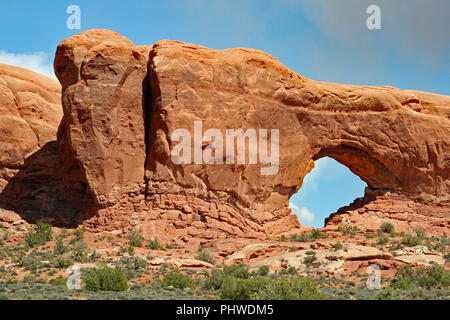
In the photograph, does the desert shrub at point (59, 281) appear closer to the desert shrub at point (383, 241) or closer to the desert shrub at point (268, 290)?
the desert shrub at point (268, 290)

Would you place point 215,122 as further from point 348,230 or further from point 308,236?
point 348,230

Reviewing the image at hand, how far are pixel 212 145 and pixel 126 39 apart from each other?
6.22 m

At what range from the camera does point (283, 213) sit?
100.0 ft

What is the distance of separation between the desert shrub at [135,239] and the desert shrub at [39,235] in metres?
3.34

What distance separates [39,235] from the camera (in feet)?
86.8

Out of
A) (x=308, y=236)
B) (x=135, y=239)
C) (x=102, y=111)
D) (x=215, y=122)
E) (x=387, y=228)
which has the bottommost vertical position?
(x=308, y=236)

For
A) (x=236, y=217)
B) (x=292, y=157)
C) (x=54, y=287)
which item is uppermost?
(x=292, y=157)

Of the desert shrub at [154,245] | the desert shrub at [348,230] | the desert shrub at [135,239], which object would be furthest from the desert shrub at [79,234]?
the desert shrub at [348,230]

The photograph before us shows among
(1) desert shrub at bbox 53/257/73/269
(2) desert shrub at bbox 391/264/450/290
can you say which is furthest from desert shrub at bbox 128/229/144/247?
(2) desert shrub at bbox 391/264/450/290

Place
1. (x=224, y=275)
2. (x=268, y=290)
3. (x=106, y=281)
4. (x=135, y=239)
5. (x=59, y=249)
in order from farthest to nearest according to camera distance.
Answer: (x=135, y=239) < (x=59, y=249) < (x=224, y=275) < (x=106, y=281) < (x=268, y=290)

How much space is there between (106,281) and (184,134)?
9.85 metres

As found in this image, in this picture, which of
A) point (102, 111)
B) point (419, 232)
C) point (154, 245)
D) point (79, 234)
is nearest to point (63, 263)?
point (79, 234)

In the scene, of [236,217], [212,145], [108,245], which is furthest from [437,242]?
[108,245]

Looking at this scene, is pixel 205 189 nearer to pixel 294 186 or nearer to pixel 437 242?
pixel 294 186
